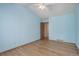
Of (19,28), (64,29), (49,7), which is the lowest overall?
(64,29)

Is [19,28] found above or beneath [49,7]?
beneath

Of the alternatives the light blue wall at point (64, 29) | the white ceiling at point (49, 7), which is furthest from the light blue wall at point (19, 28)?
the light blue wall at point (64, 29)

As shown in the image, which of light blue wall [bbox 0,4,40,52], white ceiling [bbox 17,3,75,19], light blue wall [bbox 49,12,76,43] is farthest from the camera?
light blue wall [bbox 49,12,76,43]

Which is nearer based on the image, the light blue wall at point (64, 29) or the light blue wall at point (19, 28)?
the light blue wall at point (19, 28)

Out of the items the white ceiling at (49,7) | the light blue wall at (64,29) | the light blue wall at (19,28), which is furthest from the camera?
the light blue wall at (64,29)

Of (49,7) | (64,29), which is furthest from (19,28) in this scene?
(64,29)

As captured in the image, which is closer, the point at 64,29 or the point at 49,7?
the point at 49,7

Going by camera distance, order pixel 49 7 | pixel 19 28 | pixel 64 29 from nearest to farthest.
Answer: pixel 49 7 < pixel 19 28 < pixel 64 29

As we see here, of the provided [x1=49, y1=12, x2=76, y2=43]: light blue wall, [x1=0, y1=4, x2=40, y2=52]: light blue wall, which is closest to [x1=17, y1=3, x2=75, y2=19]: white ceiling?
[x1=0, y1=4, x2=40, y2=52]: light blue wall

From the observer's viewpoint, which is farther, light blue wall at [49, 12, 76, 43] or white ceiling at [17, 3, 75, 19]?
light blue wall at [49, 12, 76, 43]

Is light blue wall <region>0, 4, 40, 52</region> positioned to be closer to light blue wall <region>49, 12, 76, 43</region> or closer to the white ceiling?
the white ceiling

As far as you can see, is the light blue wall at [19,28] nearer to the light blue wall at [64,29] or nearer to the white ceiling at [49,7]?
the white ceiling at [49,7]

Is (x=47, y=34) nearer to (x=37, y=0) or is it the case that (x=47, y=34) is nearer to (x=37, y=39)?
(x=37, y=39)

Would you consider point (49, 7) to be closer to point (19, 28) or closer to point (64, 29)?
point (19, 28)
